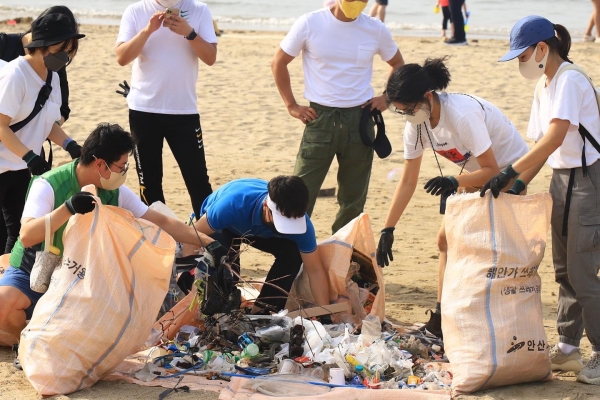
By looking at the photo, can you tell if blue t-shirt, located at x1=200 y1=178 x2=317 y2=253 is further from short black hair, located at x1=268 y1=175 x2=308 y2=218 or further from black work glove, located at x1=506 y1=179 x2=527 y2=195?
black work glove, located at x1=506 y1=179 x2=527 y2=195

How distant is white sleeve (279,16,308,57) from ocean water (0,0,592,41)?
1283cm

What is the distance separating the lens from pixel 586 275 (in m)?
4.09

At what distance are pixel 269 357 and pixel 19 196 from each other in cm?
173

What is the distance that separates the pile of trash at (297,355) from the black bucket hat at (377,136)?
4.29 feet

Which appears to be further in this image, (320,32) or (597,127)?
(320,32)

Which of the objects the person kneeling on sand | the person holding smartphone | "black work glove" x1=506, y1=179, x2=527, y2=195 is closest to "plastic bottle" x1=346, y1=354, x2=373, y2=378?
"black work glove" x1=506, y1=179, x2=527, y2=195

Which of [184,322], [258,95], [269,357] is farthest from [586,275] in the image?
[258,95]

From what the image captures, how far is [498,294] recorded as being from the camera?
3.98m

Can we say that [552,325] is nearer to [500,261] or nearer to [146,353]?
[500,261]

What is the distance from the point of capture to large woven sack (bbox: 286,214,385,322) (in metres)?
4.79

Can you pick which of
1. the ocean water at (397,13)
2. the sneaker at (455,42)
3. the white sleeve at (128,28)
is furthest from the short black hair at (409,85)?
the ocean water at (397,13)

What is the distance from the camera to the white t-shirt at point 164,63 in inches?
215

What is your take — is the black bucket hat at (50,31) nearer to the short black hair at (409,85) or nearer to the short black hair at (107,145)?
the short black hair at (107,145)

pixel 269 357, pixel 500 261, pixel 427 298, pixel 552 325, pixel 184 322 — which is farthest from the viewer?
pixel 427 298
